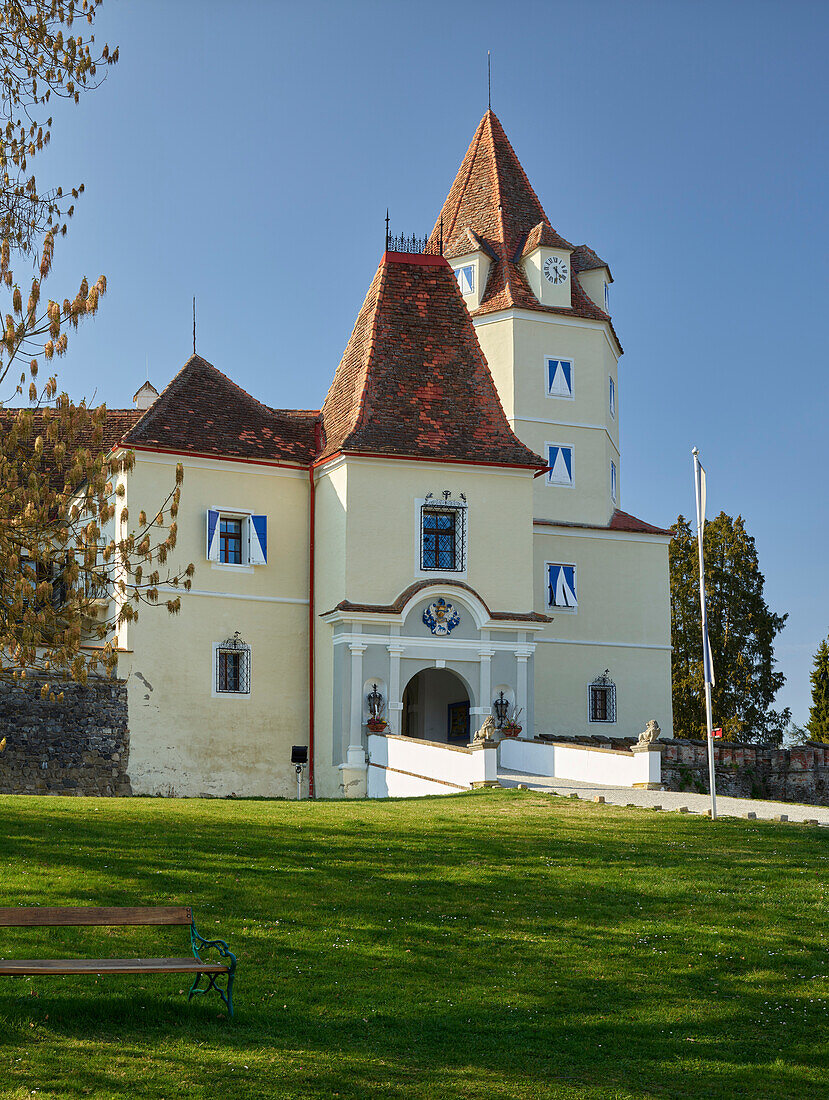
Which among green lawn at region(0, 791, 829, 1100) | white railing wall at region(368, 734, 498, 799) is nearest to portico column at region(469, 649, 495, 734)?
white railing wall at region(368, 734, 498, 799)

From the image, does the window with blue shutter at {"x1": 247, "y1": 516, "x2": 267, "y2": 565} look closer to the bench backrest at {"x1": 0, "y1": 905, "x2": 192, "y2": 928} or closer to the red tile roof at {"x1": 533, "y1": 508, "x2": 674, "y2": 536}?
the red tile roof at {"x1": 533, "y1": 508, "x2": 674, "y2": 536}

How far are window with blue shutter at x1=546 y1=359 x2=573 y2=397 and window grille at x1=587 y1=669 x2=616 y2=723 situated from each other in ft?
28.5

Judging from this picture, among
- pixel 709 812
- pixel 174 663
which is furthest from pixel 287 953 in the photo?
pixel 174 663

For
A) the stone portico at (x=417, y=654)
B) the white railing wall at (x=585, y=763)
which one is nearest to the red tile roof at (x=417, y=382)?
the stone portico at (x=417, y=654)

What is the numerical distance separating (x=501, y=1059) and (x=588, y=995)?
5.80 feet

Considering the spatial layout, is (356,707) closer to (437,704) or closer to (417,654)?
(417,654)

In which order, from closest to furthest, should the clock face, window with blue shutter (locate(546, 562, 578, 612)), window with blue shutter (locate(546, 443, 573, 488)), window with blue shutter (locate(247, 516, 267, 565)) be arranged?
window with blue shutter (locate(247, 516, 267, 565)) → window with blue shutter (locate(546, 562, 578, 612)) → window with blue shutter (locate(546, 443, 573, 488)) → the clock face

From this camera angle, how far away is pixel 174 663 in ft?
99.9

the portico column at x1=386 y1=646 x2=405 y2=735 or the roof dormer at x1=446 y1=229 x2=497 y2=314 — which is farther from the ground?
the roof dormer at x1=446 y1=229 x2=497 y2=314

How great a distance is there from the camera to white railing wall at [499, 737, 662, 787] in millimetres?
23953

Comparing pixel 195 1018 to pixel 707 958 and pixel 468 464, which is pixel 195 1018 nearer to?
pixel 707 958

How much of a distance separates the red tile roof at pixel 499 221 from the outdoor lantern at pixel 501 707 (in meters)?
13.8

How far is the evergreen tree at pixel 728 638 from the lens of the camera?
51.9m

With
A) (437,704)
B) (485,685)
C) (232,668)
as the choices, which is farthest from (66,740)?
(437,704)
